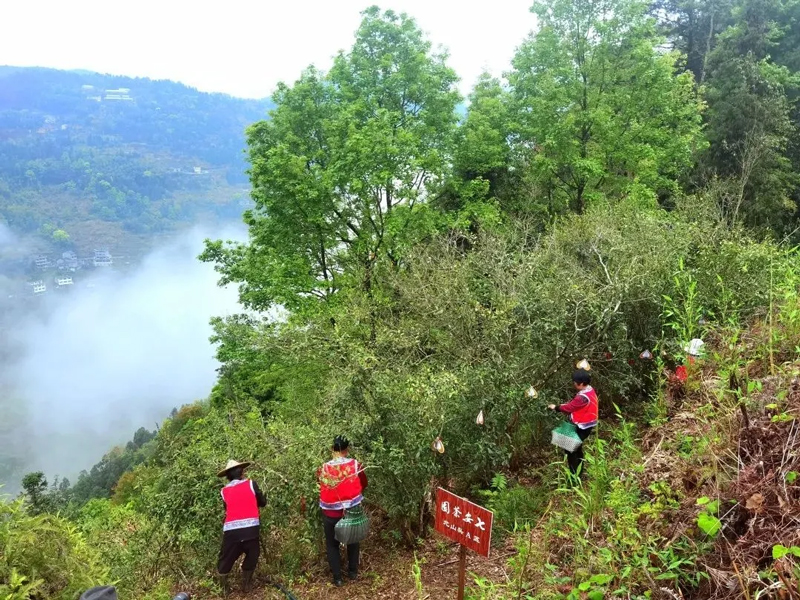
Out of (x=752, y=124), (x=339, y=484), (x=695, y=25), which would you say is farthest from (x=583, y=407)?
(x=695, y=25)

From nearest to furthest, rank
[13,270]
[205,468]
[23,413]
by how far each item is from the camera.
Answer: [205,468] → [23,413] → [13,270]

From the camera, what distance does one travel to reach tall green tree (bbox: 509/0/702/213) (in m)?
15.8

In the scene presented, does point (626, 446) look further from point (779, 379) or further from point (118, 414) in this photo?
point (118, 414)

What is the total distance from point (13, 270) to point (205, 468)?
242 metres

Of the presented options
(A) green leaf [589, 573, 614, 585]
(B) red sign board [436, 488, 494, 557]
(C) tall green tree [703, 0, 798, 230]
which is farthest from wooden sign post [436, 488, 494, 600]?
(C) tall green tree [703, 0, 798, 230]

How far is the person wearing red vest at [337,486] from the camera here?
5160 mm

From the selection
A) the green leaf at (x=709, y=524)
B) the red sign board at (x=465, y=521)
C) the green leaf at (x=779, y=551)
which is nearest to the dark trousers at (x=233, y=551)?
the red sign board at (x=465, y=521)

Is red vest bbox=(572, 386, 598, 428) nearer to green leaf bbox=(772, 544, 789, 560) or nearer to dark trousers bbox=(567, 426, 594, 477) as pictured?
dark trousers bbox=(567, 426, 594, 477)

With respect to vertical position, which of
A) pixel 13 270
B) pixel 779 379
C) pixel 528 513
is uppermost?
pixel 779 379

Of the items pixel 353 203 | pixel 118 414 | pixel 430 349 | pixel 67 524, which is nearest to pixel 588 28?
pixel 353 203

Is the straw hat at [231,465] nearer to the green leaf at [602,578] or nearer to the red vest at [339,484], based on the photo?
the red vest at [339,484]

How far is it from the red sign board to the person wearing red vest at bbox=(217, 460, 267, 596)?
7.18ft

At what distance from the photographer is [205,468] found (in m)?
5.61

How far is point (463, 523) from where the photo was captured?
3920mm
